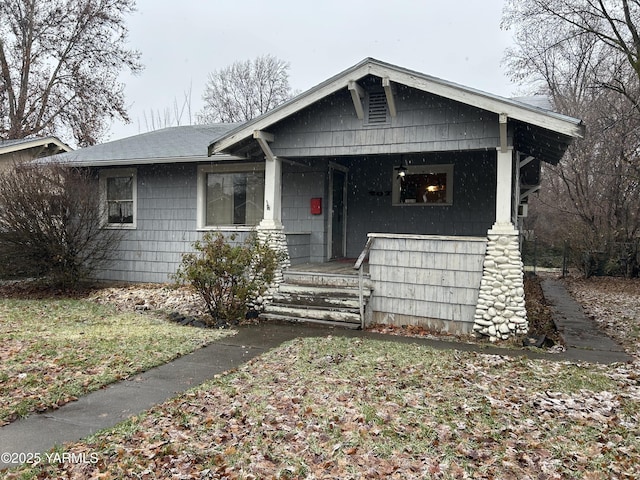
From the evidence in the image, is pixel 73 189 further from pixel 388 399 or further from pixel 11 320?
pixel 388 399

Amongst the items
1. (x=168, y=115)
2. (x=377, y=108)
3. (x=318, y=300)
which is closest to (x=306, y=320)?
(x=318, y=300)

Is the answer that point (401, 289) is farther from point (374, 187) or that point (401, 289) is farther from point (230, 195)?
point (230, 195)

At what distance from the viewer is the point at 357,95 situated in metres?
7.69

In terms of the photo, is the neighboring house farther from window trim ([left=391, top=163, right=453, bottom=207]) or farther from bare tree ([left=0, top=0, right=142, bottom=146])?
window trim ([left=391, top=163, right=453, bottom=207])

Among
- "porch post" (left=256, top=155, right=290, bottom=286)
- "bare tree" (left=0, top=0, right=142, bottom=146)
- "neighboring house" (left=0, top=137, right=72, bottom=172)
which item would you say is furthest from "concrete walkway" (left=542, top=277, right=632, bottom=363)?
"bare tree" (left=0, top=0, right=142, bottom=146)

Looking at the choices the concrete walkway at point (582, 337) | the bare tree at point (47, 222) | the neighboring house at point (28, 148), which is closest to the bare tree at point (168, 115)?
the neighboring house at point (28, 148)

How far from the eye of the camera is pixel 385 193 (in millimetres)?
10883

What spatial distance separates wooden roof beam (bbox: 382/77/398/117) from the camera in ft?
24.2

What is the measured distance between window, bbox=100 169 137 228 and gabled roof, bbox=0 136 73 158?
17.0 ft

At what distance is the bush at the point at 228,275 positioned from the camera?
302 inches

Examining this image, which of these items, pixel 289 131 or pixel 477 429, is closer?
pixel 477 429

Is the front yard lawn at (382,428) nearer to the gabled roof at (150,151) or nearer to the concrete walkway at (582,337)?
the concrete walkway at (582,337)

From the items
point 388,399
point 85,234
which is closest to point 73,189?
point 85,234

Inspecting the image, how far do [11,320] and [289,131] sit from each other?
18.1 feet
